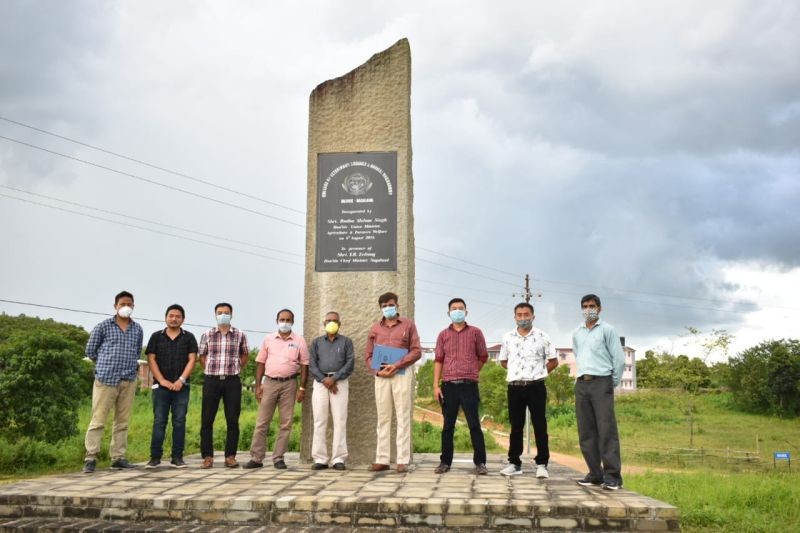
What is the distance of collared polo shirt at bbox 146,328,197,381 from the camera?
7199 mm

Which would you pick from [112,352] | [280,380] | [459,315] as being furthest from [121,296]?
[459,315]

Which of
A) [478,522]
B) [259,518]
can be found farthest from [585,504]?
[259,518]

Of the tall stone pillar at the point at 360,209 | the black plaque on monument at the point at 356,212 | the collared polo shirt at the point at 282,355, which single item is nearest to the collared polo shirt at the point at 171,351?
the collared polo shirt at the point at 282,355

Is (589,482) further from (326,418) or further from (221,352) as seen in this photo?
(221,352)

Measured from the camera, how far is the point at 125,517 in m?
5.11

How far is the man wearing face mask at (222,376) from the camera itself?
23.4ft

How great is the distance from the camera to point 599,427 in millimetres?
5969

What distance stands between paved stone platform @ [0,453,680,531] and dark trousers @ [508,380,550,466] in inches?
24.1

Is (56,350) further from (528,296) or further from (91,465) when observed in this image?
(528,296)

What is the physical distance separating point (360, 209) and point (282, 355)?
1894 millimetres

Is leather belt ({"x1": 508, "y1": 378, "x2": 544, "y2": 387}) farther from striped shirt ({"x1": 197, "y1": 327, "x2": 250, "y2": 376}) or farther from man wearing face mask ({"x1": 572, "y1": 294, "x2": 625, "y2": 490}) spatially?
striped shirt ({"x1": 197, "y1": 327, "x2": 250, "y2": 376})

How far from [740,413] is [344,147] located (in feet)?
136

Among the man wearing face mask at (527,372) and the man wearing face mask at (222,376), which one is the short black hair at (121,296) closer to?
the man wearing face mask at (222,376)

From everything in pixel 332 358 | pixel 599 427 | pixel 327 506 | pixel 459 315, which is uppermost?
pixel 459 315
